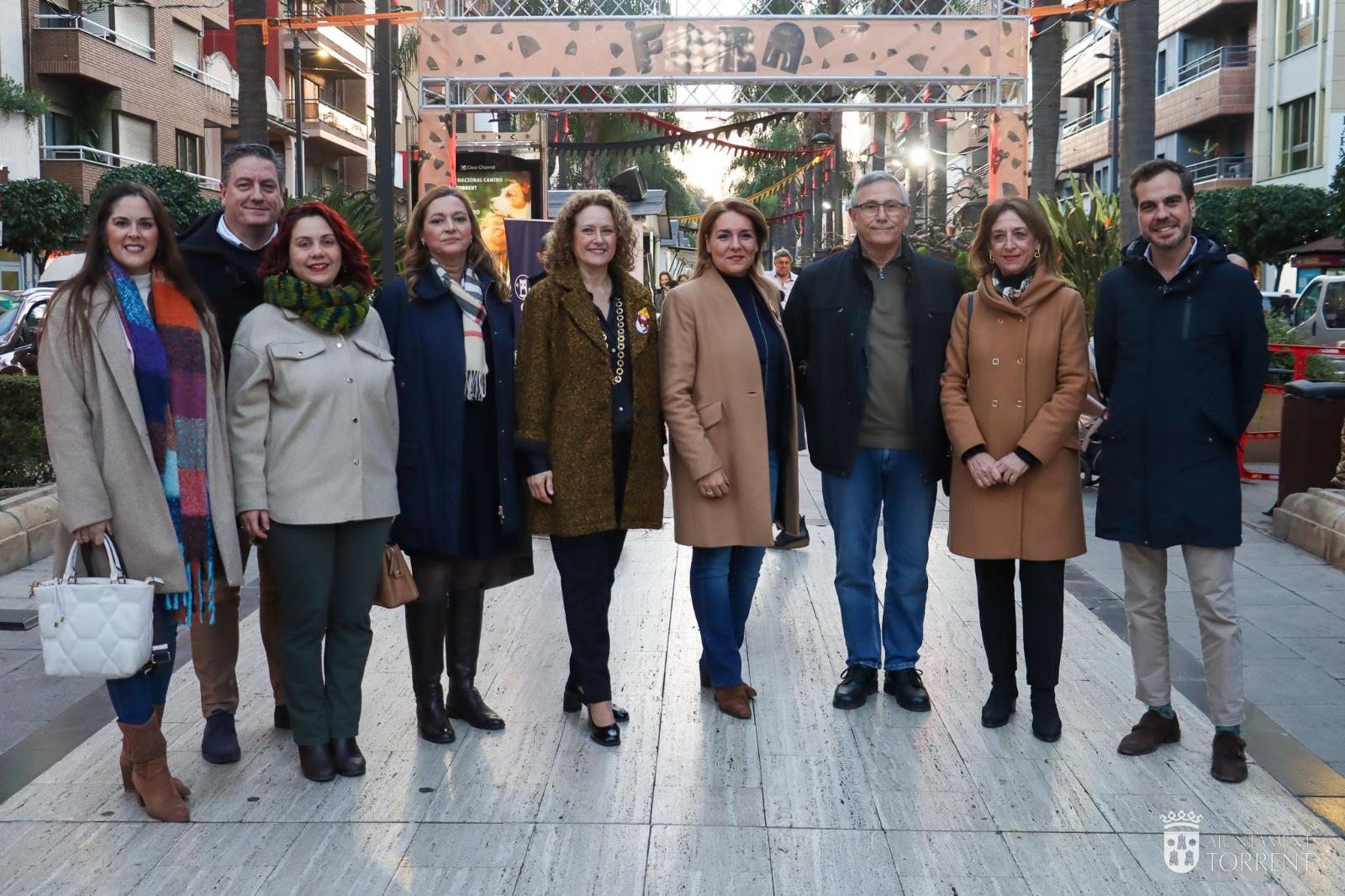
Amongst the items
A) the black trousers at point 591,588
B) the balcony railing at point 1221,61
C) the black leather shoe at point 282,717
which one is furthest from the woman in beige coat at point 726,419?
the balcony railing at point 1221,61

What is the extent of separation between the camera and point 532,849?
3750 millimetres

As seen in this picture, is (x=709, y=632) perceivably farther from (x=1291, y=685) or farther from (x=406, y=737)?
(x=1291, y=685)

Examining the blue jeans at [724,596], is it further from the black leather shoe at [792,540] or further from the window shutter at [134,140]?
the window shutter at [134,140]

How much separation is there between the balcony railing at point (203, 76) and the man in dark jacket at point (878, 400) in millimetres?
38695

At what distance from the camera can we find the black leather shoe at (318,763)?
14.1 ft

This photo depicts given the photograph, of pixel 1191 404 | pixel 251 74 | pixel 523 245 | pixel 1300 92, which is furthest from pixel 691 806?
pixel 1300 92

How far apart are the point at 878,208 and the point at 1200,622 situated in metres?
1.86

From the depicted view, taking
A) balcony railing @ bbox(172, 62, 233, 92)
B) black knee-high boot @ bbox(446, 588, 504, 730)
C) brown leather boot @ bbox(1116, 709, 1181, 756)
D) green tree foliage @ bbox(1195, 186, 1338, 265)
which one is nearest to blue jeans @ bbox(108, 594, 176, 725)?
black knee-high boot @ bbox(446, 588, 504, 730)

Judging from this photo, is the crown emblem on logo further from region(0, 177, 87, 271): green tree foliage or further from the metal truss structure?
region(0, 177, 87, 271): green tree foliage

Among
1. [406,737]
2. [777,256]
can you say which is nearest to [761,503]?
[406,737]

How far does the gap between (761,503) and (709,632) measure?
55 cm

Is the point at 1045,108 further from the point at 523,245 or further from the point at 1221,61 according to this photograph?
the point at 1221,61

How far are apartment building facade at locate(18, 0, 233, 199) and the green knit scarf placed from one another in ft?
90.0

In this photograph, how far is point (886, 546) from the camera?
5.14 meters
